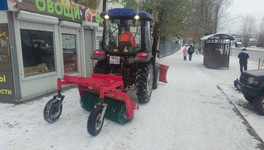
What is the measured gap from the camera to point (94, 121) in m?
3.35

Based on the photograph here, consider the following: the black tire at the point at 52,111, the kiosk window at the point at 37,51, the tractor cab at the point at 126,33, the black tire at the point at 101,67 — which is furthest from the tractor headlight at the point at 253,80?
the kiosk window at the point at 37,51

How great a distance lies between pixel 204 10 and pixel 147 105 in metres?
24.0

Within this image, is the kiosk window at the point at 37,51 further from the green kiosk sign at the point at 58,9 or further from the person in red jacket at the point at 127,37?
the person in red jacket at the point at 127,37

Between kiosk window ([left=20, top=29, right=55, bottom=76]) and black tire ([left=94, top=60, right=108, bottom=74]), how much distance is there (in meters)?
1.80

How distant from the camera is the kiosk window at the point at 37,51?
5.26 metres

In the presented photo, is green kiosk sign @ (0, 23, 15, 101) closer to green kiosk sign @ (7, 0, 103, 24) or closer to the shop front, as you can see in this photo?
the shop front

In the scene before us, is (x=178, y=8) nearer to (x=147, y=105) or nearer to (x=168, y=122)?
(x=147, y=105)

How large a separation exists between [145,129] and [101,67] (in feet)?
7.57

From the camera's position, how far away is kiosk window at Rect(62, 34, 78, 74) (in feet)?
22.4

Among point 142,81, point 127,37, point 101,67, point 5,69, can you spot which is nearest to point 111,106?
point 142,81

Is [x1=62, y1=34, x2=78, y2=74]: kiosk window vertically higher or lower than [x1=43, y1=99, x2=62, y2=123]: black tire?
higher

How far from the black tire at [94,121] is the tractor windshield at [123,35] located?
7.66 feet

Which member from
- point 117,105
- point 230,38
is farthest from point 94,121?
point 230,38

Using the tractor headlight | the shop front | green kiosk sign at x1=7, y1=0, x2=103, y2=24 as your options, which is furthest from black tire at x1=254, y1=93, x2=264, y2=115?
green kiosk sign at x1=7, y1=0, x2=103, y2=24
